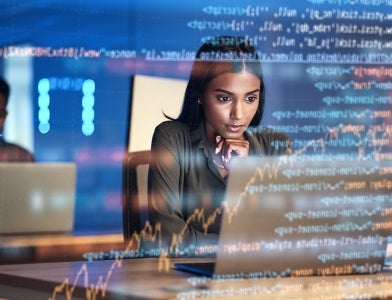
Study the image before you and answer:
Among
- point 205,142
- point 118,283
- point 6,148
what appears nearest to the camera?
point 6,148

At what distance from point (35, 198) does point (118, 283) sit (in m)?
0.27

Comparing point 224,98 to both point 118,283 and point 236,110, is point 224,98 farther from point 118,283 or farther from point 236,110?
point 118,283

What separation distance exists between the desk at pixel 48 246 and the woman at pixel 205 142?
0.52ft

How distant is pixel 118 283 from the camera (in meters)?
1.81

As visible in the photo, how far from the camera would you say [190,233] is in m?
1.90

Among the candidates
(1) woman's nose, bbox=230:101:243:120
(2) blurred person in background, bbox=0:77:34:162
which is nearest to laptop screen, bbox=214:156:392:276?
(1) woman's nose, bbox=230:101:243:120

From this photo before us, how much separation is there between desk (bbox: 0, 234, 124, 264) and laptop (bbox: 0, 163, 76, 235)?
0.05 feet

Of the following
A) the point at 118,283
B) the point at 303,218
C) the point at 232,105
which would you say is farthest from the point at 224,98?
the point at 118,283

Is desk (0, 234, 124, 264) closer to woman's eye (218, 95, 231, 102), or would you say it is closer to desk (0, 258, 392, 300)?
desk (0, 258, 392, 300)

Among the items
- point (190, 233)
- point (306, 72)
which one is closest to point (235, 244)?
point (190, 233)

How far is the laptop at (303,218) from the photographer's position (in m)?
1.90

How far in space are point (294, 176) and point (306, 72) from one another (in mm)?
252

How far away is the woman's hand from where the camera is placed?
1.94 meters

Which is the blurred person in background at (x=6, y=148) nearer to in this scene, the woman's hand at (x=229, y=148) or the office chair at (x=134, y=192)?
the office chair at (x=134, y=192)
